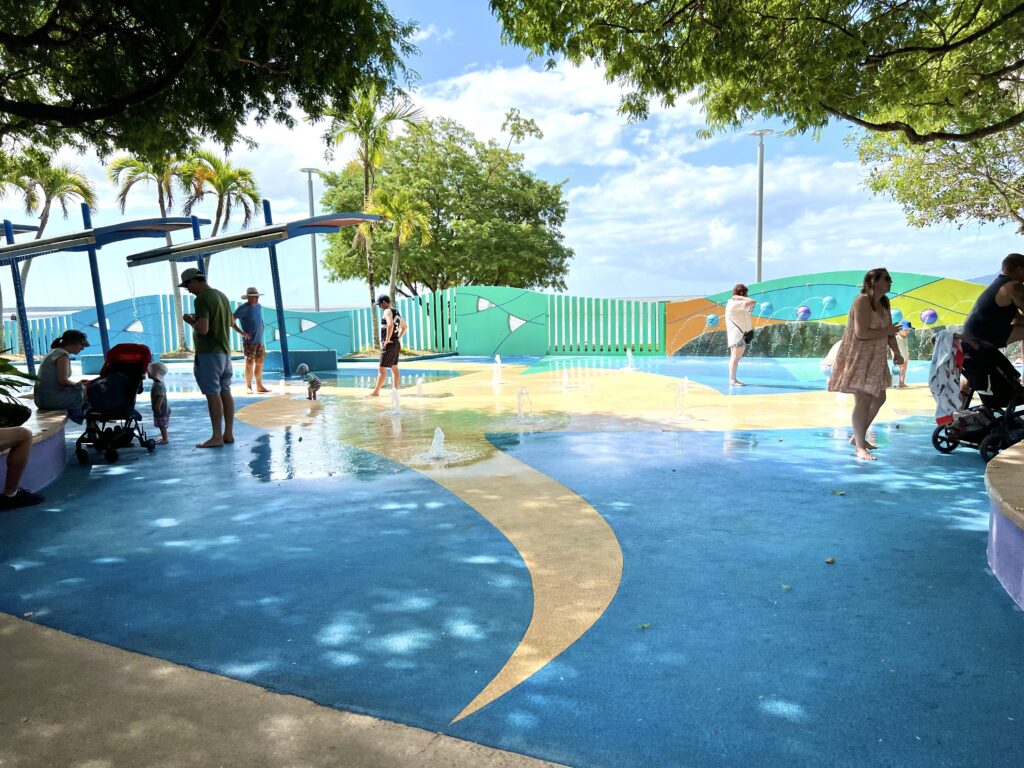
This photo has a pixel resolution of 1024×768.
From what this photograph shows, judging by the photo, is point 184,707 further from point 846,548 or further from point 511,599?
point 846,548

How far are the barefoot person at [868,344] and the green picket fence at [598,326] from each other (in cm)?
1664

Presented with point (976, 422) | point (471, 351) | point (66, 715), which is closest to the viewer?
point (66, 715)

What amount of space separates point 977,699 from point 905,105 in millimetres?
9545

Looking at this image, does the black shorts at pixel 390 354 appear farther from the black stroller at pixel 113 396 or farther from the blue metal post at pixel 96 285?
the blue metal post at pixel 96 285

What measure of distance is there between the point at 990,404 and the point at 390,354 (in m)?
8.41

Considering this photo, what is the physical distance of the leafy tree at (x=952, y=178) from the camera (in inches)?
750

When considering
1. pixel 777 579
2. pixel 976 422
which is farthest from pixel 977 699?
pixel 976 422

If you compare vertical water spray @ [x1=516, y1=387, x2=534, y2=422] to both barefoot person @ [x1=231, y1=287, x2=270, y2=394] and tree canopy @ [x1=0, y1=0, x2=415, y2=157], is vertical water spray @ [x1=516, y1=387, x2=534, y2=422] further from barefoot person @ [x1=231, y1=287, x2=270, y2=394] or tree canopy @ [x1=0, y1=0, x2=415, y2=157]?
barefoot person @ [x1=231, y1=287, x2=270, y2=394]

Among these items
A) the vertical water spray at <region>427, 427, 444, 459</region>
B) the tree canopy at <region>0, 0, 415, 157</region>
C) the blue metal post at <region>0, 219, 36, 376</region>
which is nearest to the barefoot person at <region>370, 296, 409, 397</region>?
the tree canopy at <region>0, 0, 415, 157</region>

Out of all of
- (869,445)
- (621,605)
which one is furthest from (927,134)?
(621,605)

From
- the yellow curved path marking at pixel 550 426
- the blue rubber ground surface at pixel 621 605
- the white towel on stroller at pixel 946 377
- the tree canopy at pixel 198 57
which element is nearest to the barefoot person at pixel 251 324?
the yellow curved path marking at pixel 550 426

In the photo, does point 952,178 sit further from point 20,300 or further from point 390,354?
point 20,300

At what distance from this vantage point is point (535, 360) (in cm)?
2170

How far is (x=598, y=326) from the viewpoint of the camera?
23.9 m
